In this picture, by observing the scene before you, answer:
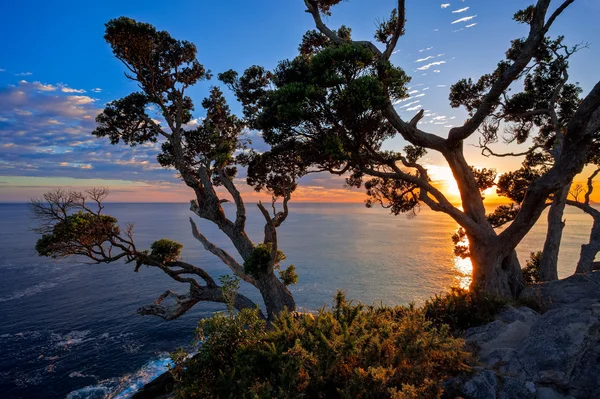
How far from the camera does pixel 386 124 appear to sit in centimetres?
1716

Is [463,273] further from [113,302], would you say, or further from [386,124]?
[113,302]

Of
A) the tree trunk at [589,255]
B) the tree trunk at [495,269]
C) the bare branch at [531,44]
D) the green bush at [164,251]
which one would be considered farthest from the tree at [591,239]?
the green bush at [164,251]

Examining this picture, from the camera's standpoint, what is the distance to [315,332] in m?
6.28

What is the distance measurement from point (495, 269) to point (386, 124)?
9.39 metres

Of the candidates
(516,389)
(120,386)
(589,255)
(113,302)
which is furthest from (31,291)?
(589,255)

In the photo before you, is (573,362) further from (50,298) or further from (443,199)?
(50,298)

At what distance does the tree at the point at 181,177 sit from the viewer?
61.1 ft

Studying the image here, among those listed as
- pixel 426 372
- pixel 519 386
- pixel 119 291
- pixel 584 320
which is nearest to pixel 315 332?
pixel 426 372

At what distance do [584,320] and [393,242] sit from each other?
11342cm

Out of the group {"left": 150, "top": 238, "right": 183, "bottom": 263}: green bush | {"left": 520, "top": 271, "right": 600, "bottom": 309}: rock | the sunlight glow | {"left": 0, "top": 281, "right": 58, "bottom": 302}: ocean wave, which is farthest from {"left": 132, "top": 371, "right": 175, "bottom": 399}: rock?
the sunlight glow

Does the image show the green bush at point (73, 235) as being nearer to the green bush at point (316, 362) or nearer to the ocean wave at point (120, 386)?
the ocean wave at point (120, 386)

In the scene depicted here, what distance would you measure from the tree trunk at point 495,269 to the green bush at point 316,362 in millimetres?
9963

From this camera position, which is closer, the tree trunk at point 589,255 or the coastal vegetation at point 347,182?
the coastal vegetation at point 347,182

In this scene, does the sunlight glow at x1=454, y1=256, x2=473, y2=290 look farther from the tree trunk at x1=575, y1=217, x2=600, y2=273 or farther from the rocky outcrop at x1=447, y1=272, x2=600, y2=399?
the rocky outcrop at x1=447, y1=272, x2=600, y2=399
